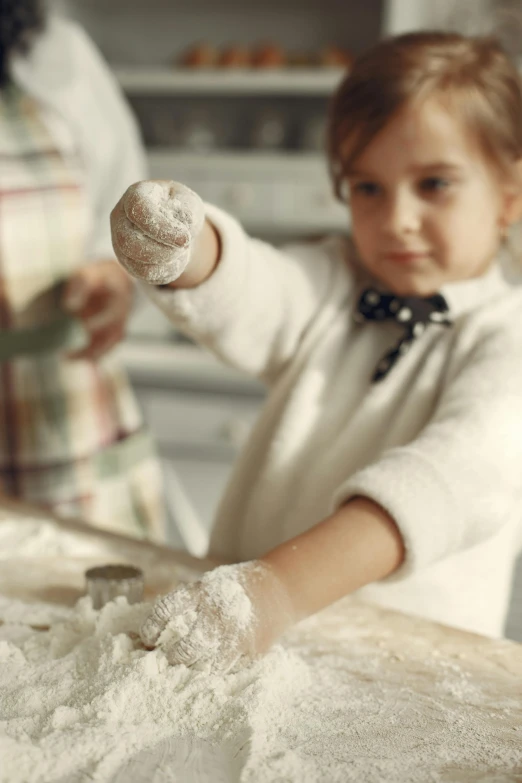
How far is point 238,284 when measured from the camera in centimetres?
63

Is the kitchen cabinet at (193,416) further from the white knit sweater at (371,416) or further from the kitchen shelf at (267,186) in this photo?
the white knit sweater at (371,416)

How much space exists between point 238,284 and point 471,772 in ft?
1.26

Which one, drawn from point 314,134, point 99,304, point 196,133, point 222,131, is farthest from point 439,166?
point 222,131

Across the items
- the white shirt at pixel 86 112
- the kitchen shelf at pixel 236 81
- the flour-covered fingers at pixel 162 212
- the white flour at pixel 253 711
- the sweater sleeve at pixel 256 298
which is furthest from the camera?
the kitchen shelf at pixel 236 81

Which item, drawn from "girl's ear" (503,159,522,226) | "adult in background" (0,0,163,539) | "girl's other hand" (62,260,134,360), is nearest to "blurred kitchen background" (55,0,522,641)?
"adult in background" (0,0,163,539)

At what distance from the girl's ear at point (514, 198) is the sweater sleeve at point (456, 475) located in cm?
18

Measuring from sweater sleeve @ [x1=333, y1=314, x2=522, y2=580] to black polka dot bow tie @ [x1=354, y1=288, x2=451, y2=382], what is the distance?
0.31 feet

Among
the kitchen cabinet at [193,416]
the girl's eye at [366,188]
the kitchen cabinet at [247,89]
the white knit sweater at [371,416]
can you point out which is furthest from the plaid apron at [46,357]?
the kitchen cabinet at [247,89]

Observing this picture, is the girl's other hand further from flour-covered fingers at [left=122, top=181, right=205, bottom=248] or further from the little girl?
flour-covered fingers at [left=122, top=181, right=205, bottom=248]

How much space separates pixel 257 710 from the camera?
402 millimetres

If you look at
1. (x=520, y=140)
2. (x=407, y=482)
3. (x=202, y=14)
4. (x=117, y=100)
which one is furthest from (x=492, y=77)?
(x=202, y=14)

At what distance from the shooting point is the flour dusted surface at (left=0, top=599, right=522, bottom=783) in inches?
14.2

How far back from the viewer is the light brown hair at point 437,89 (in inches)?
25.3

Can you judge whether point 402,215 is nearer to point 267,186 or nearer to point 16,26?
point 16,26
